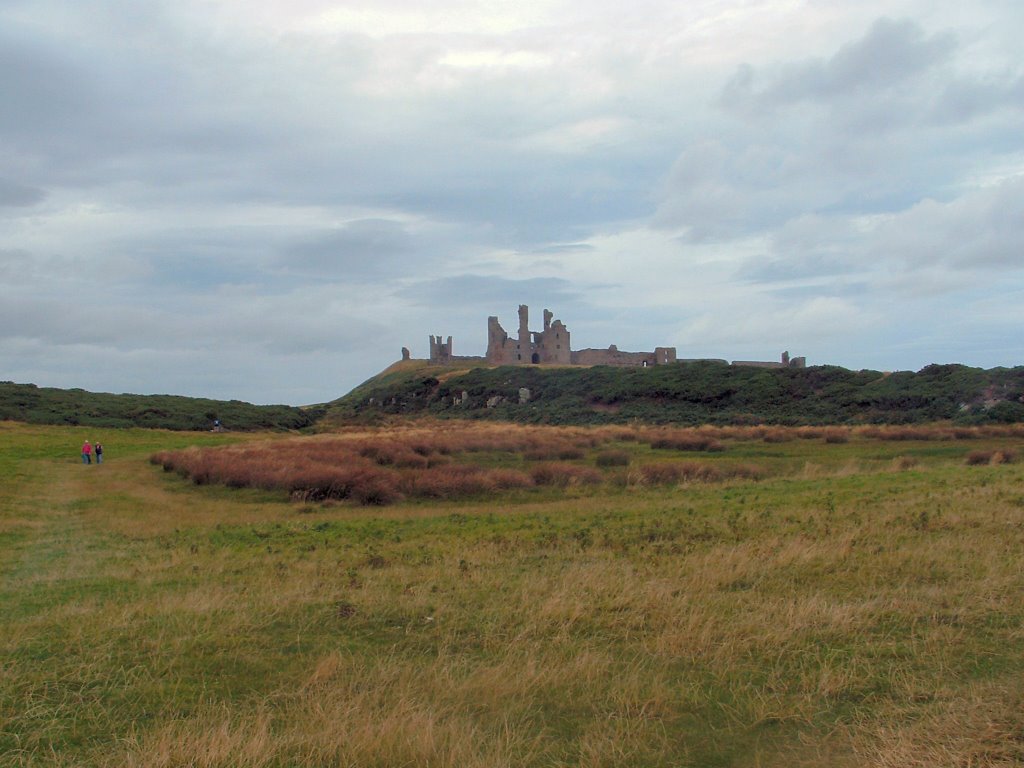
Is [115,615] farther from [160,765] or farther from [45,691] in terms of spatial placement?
[160,765]

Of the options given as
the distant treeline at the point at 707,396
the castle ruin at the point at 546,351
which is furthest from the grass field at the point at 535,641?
the castle ruin at the point at 546,351

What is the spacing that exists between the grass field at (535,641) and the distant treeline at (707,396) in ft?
141

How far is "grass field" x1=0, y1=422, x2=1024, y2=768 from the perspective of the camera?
521 cm

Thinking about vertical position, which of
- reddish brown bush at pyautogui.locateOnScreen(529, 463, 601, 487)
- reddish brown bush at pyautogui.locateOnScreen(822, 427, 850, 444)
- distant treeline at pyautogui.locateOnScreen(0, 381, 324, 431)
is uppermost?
distant treeline at pyautogui.locateOnScreen(0, 381, 324, 431)

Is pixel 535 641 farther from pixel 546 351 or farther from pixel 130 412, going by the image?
pixel 546 351

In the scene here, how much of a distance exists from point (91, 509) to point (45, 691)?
51.6 ft

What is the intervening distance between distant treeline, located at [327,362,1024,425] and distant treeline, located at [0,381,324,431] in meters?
11.1

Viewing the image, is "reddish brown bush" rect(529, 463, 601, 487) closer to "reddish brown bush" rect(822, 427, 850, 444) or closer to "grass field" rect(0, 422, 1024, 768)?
"grass field" rect(0, 422, 1024, 768)

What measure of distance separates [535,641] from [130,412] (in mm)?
61657

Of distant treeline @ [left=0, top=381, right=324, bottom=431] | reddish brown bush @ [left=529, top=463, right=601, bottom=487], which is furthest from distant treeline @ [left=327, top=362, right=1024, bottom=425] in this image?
reddish brown bush @ [left=529, top=463, right=601, bottom=487]

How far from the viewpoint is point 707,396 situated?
245 feet

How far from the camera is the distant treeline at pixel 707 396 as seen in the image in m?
57.9

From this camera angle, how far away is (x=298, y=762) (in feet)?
16.4

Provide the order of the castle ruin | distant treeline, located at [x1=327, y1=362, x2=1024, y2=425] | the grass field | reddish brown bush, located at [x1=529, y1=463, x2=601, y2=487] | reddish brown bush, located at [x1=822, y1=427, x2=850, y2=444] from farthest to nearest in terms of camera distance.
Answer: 1. the castle ruin
2. distant treeline, located at [x1=327, y1=362, x2=1024, y2=425]
3. reddish brown bush, located at [x1=822, y1=427, x2=850, y2=444]
4. reddish brown bush, located at [x1=529, y1=463, x2=601, y2=487]
5. the grass field
